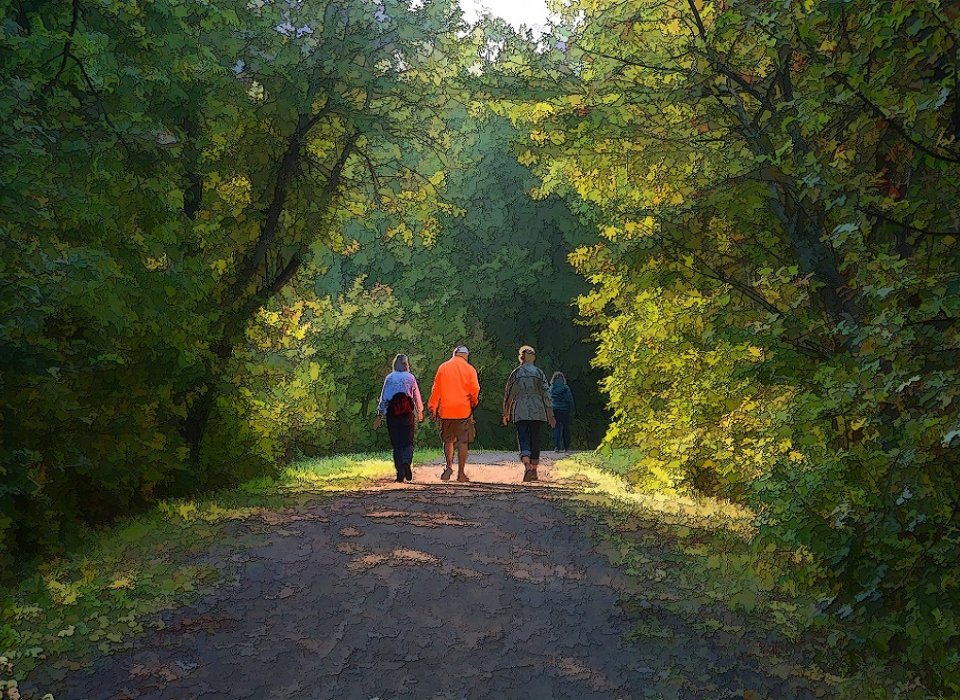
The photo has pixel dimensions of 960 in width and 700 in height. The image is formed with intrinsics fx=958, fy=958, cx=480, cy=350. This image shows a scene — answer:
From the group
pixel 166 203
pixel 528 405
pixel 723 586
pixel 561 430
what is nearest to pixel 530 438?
pixel 528 405

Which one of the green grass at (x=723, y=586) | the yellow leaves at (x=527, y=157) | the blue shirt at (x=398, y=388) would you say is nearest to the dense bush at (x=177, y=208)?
the blue shirt at (x=398, y=388)

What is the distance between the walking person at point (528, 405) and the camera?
1493 centimetres

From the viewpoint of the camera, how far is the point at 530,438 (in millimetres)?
15211

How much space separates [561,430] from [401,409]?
12.8 m

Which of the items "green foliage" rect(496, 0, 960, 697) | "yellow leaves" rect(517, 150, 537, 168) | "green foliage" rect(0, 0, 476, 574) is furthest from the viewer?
"yellow leaves" rect(517, 150, 537, 168)

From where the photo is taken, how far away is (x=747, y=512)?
39.3 feet

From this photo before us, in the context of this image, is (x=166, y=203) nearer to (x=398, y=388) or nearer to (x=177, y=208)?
(x=177, y=208)

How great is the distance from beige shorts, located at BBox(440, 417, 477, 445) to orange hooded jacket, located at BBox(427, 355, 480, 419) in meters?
0.13

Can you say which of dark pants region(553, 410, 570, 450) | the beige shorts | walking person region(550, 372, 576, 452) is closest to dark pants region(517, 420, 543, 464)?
the beige shorts

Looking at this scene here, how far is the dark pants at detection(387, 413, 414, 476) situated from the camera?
47.6ft

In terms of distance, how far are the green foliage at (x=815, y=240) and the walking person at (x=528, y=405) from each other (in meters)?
3.63

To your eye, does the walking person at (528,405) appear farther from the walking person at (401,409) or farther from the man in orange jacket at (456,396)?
the walking person at (401,409)

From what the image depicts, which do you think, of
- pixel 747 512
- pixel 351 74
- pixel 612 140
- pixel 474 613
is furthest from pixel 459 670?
pixel 351 74

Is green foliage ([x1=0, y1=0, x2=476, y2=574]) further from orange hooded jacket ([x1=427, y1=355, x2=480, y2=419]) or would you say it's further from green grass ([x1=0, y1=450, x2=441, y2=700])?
orange hooded jacket ([x1=427, y1=355, x2=480, y2=419])
